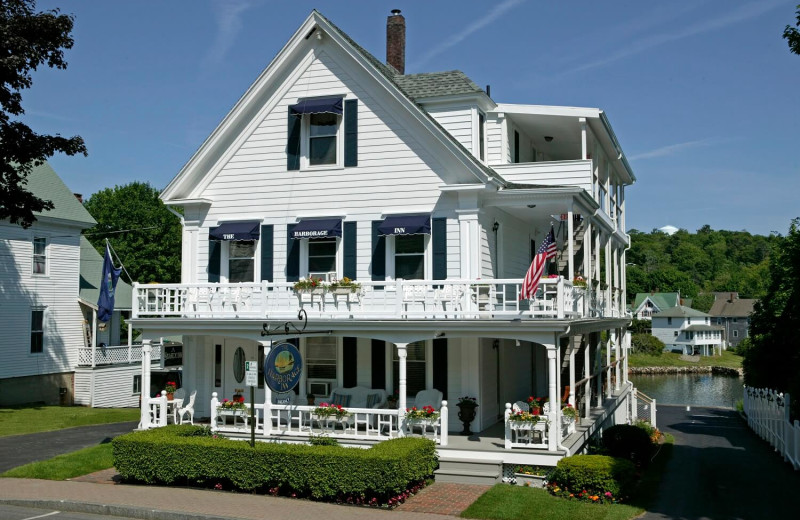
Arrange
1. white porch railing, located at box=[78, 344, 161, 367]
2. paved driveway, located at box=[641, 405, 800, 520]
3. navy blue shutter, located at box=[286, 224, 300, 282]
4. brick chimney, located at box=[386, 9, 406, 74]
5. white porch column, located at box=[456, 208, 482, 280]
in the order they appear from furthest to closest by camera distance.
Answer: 1. white porch railing, located at box=[78, 344, 161, 367]
2. brick chimney, located at box=[386, 9, 406, 74]
3. navy blue shutter, located at box=[286, 224, 300, 282]
4. white porch column, located at box=[456, 208, 482, 280]
5. paved driveway, located at box=[641, 405, 800, 520]

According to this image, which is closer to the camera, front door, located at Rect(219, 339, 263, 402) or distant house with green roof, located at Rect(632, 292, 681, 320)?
front door, located at Rect(219, 339, 263, 402)

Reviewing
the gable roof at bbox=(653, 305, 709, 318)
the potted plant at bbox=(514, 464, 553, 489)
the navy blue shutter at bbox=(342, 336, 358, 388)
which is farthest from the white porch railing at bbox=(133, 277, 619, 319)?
the gable roof at bbox=(653, 305, 709, 318)

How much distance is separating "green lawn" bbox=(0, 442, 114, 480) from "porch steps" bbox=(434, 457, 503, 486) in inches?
334

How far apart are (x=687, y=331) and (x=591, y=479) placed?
347 ft

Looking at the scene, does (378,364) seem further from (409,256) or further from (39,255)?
(39,255)

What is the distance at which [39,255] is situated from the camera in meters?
36.9

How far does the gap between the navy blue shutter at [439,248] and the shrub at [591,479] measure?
20.5 feet

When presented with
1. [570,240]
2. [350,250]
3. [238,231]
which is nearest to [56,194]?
[238,231]

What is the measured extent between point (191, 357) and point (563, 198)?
12.1 meters

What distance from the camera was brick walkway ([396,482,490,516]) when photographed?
Answer: 50.0ft

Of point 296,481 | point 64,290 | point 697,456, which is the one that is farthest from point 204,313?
point 64,290

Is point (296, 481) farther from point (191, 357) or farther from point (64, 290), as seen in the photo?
point (64, 290)

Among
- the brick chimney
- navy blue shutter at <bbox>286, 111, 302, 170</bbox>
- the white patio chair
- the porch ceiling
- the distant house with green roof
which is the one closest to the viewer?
the porch ceiling

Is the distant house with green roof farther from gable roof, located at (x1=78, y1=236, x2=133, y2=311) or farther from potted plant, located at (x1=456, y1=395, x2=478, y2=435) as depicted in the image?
potted plant, located at (x1=456, y1=395, x2=478, y2=435)
